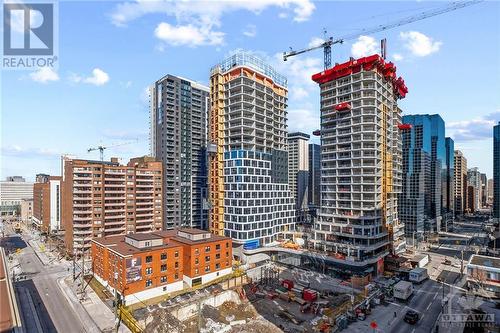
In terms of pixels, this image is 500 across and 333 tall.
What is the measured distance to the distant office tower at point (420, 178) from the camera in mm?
144125

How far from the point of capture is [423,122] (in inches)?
6752

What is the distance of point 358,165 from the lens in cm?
8888

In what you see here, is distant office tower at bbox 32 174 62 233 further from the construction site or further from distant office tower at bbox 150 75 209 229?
the construction site

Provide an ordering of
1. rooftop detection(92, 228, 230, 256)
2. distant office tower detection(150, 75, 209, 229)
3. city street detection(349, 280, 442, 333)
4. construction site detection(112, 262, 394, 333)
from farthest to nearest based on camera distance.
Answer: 1. distant office tower detection(150, 75, 209, 229)
2. rooftop detection(92, 228, 230, 256)
3. city street detection(349, 280, 442, 333)
4. construction site detection(112, 262, 394, 333)

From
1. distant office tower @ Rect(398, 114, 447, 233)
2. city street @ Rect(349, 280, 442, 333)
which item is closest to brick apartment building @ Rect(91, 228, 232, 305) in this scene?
city street @ Rect(349, 280, 442, 333)

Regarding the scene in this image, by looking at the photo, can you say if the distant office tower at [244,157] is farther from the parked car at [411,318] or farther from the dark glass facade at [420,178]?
the dark glass facade at [420,178]

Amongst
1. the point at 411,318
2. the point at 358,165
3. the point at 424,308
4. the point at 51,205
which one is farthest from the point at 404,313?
the point at 51,205

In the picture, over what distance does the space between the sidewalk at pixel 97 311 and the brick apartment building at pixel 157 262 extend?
3.44m

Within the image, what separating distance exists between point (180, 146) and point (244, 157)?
133 ft

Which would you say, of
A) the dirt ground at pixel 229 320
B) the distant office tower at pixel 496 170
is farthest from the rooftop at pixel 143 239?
the distant office tower at pixel 496 170

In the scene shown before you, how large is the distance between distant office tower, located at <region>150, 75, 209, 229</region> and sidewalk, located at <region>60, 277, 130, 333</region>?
5135cm

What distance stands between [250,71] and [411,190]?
9919 centimetres

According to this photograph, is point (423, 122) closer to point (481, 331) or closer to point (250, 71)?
point (250, 71)

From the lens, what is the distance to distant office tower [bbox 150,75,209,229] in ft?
406
